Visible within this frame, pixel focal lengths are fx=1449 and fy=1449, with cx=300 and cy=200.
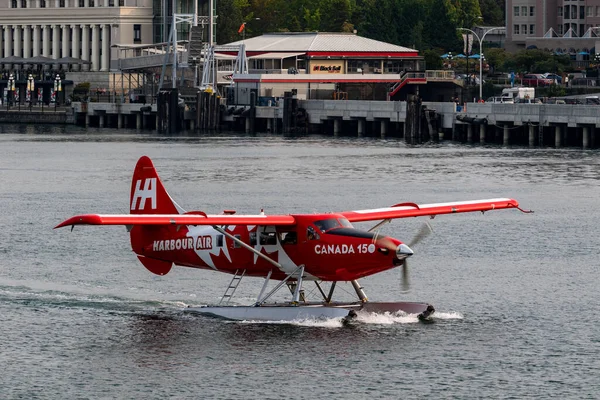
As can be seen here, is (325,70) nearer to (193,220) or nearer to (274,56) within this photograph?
(274,56)

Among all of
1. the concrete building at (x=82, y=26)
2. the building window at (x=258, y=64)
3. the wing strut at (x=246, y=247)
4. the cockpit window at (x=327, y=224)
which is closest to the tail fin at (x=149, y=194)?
the wing strut at (x=246, y=247)

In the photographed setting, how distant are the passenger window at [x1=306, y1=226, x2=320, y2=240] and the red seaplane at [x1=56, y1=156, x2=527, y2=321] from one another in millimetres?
23

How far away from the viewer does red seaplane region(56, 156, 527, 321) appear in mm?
32469

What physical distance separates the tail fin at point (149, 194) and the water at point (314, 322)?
2608 millimetres

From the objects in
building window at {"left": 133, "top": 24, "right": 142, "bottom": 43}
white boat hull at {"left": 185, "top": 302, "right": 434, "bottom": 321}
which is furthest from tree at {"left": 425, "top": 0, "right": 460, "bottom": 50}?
white boat hull at {"left": 185, "top": 302, "right": 434, "bottom": 321}

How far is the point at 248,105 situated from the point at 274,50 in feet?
52.4

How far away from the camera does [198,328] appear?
35281 mm

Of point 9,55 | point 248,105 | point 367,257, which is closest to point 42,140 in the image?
point 248,105

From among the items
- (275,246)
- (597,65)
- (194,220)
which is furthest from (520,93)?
(194,220)

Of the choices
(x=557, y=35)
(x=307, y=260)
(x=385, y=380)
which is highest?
(x=557, y=35)

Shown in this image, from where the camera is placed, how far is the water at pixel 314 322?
30969mm

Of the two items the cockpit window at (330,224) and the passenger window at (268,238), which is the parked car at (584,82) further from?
the cockpit window at (330,224)

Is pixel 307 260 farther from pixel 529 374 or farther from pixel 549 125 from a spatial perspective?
pixel 549 125

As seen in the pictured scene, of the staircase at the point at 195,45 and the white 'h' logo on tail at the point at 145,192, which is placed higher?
the staircase at the point at 195,45
